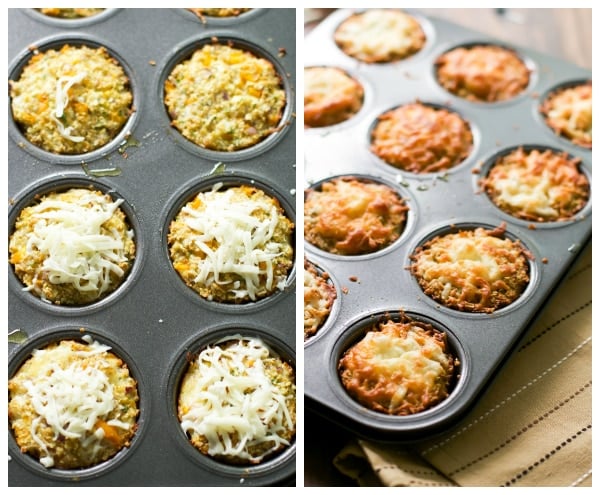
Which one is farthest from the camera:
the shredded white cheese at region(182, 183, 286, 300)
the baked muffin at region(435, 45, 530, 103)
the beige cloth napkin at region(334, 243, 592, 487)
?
the baked muffin at region(435, 45, 530, 103)

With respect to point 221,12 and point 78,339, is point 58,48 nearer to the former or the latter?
point 221,12

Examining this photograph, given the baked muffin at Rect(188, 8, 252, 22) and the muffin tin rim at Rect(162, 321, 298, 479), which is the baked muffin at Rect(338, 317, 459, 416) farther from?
the baked muffin at Rect(188, 8, 252, 22)

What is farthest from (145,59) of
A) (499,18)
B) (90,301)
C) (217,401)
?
(499,18)

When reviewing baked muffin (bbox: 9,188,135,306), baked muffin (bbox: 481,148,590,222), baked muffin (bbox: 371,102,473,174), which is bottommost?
baked muffin (bbox: 9,188,135,306)

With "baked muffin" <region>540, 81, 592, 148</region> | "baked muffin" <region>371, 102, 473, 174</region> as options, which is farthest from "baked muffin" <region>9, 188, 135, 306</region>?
"baked muffin" <region>540, 81, 592, 148</region>

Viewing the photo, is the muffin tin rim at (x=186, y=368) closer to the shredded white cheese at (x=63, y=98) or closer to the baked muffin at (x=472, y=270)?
the baked muffin at (x=472, y=270)

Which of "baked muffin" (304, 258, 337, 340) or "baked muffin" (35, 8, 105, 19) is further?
"baked muffin" (35, 8, 105, 19)

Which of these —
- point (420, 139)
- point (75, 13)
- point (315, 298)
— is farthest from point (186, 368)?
point (75, 13)
